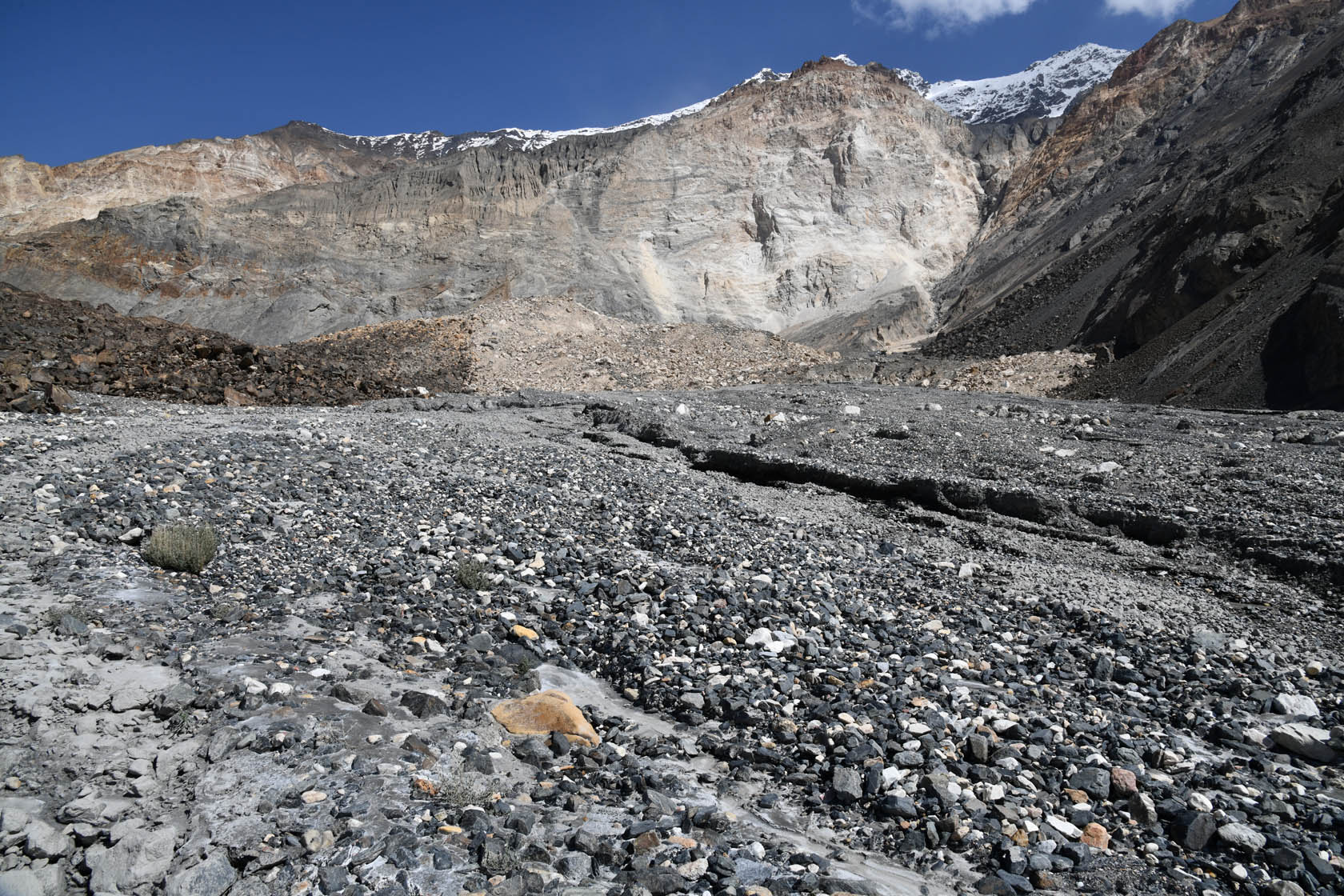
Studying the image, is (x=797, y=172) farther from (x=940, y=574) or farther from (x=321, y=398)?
(x=940, y=574)

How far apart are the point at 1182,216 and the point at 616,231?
1227 inches

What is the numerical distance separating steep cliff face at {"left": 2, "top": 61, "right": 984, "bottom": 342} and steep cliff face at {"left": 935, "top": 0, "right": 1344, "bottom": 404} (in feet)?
22.7

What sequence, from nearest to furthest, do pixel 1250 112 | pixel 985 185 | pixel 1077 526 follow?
pixel 1077 526 → pixel 1250 112 → pixel 985 185

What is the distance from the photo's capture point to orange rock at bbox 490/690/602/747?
3758mm

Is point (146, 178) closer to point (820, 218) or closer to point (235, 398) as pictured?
point (820, 218)

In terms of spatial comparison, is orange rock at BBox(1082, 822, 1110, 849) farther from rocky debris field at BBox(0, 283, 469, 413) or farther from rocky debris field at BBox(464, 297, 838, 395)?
rocky debris field at BBox(464, 297, 838, 395)

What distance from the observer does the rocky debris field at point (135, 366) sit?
11867 millimetres

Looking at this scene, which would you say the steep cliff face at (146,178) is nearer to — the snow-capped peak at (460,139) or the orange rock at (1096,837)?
the snow-capped peak at (460,139)

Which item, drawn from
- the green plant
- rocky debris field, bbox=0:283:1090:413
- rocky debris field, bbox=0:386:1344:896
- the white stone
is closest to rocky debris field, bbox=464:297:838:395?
rocky debris field, bbox=0:283:1090:413

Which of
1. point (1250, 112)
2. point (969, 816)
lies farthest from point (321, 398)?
point (1250, 112)

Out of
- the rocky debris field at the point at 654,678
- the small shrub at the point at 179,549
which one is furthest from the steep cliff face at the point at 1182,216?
the small shrub at the point at 179,549

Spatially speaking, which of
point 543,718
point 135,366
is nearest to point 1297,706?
point 543,718

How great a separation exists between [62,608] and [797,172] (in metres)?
54.8

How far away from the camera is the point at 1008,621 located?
5.59 meters
